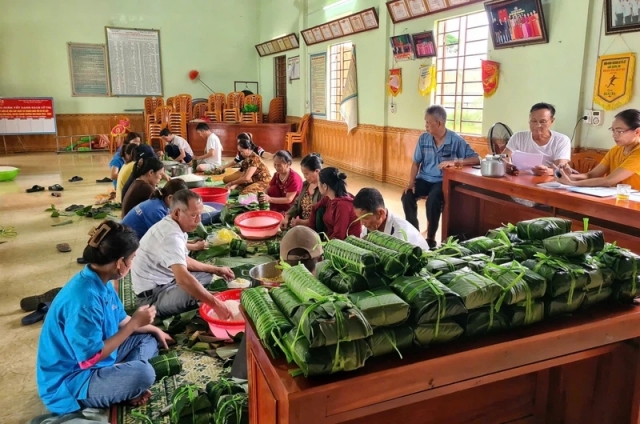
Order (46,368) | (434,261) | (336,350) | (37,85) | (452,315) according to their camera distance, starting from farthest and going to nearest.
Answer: (37,85), (46,368), (434,261), (452,315), (336,350)

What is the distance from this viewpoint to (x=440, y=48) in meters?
6.65

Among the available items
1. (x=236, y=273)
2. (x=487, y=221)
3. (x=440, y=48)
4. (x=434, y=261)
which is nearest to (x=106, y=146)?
(x=440, y=48)

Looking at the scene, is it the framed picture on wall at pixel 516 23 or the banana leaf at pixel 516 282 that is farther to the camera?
the framed picture on wall at pixel 516 23

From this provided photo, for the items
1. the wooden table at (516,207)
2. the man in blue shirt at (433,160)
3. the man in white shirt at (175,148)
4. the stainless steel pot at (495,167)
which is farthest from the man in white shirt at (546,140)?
the man in white shirt at (175,148)

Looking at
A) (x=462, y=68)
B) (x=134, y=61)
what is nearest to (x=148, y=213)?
(x=462, y=68)

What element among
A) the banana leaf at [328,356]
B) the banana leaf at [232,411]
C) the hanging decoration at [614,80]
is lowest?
the banana leaf at [232,411]

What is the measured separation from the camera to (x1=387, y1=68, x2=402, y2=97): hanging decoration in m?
7.48

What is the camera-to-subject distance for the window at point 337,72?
9375mm

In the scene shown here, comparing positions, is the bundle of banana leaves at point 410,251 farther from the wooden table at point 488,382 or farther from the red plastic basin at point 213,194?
the red plastic basin at point 213,194

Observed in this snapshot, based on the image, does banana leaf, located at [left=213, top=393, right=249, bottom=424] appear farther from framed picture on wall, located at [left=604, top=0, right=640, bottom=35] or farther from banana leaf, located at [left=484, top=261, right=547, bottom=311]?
framed picture on wall, located at [left=604, top=0, right=640, bottom=35]

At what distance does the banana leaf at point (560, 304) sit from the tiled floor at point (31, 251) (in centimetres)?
220

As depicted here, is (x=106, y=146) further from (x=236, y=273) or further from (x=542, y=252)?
(x=542, y=252)

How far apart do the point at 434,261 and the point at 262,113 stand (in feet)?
40.2

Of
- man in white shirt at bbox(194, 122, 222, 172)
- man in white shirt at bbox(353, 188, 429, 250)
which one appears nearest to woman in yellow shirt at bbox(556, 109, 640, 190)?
man in white shirt at bbox(353, 188, 429, 250)
